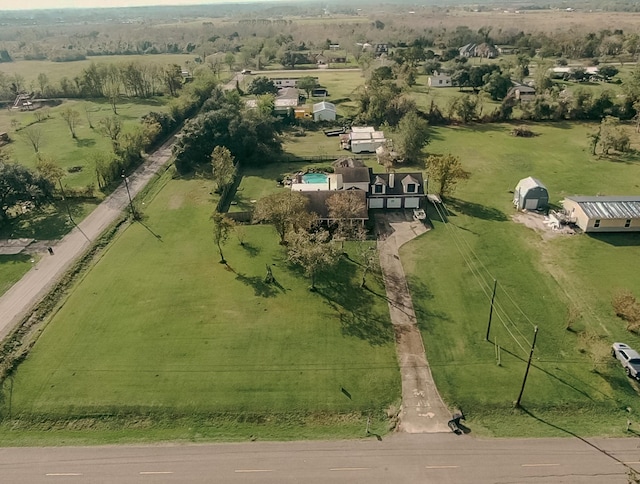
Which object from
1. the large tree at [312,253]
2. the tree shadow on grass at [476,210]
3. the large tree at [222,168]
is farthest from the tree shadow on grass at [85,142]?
the tree shadow on grass at [476,210]

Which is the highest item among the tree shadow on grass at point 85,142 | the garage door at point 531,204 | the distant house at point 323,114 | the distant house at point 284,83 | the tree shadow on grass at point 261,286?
the distant house at point 284,83

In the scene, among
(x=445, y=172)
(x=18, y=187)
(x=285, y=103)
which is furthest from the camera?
(x=285, y=103)

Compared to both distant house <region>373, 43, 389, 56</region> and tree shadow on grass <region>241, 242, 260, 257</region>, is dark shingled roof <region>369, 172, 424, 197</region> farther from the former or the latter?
distant house <region>373, 43, 389, 56</region>

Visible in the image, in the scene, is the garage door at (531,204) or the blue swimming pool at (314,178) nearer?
the garage door at (531,204)

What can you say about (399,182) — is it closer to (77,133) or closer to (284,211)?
(284,211)

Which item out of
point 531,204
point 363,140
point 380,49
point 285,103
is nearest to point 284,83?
point 285,103

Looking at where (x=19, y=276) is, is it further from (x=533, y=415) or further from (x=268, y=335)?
(x=533, y=415)

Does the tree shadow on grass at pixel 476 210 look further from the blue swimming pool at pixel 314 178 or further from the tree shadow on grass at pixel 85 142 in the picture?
the tree shadow on grass at pixel 85 142
